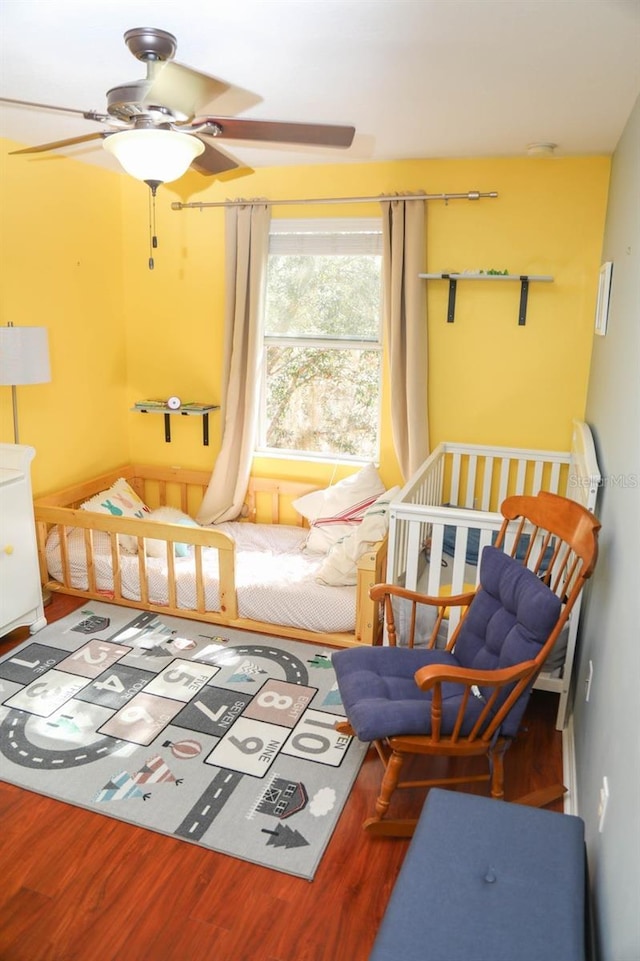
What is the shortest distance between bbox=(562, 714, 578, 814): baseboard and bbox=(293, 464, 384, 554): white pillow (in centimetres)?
161

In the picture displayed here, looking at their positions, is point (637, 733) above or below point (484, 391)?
below

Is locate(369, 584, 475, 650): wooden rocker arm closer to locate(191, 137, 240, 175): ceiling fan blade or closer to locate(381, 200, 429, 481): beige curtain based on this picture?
locate(381, 200, 429, 481): beige curtain

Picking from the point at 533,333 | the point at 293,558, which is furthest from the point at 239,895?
the point at 533,333

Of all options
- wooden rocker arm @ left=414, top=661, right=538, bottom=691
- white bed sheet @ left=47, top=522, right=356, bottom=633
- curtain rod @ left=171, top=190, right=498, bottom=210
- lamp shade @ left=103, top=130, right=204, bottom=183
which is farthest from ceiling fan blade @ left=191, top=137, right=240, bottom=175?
white bed sheet @ left=47, top=522, right=356, bottom=633

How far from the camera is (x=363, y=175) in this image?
12.3 feet

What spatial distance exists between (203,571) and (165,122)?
7.38 ft

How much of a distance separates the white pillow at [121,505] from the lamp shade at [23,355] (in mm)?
867

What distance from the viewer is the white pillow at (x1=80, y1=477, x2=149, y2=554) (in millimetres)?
3826

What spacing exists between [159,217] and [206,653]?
274 cm

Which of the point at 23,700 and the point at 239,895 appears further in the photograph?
the point at 23,700

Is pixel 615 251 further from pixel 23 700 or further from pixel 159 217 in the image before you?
pixel 23 700

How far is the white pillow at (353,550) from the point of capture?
332 centimetres

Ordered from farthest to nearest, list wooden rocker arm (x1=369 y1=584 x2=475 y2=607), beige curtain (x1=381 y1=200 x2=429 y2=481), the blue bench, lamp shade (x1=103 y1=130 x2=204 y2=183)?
beige curtain (x1=381 y1=200 x2=429 y2=481) → wooden rocker arm (x1=369 y1=584 x2=475 y2=607) → lamp shade (x1=103 y1=130 x2=204 y2=183) → the blue bench

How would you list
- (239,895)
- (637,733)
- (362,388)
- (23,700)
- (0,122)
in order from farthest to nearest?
(362,388) < (0,122) < (23,700) < (239,895) < (637,733)
